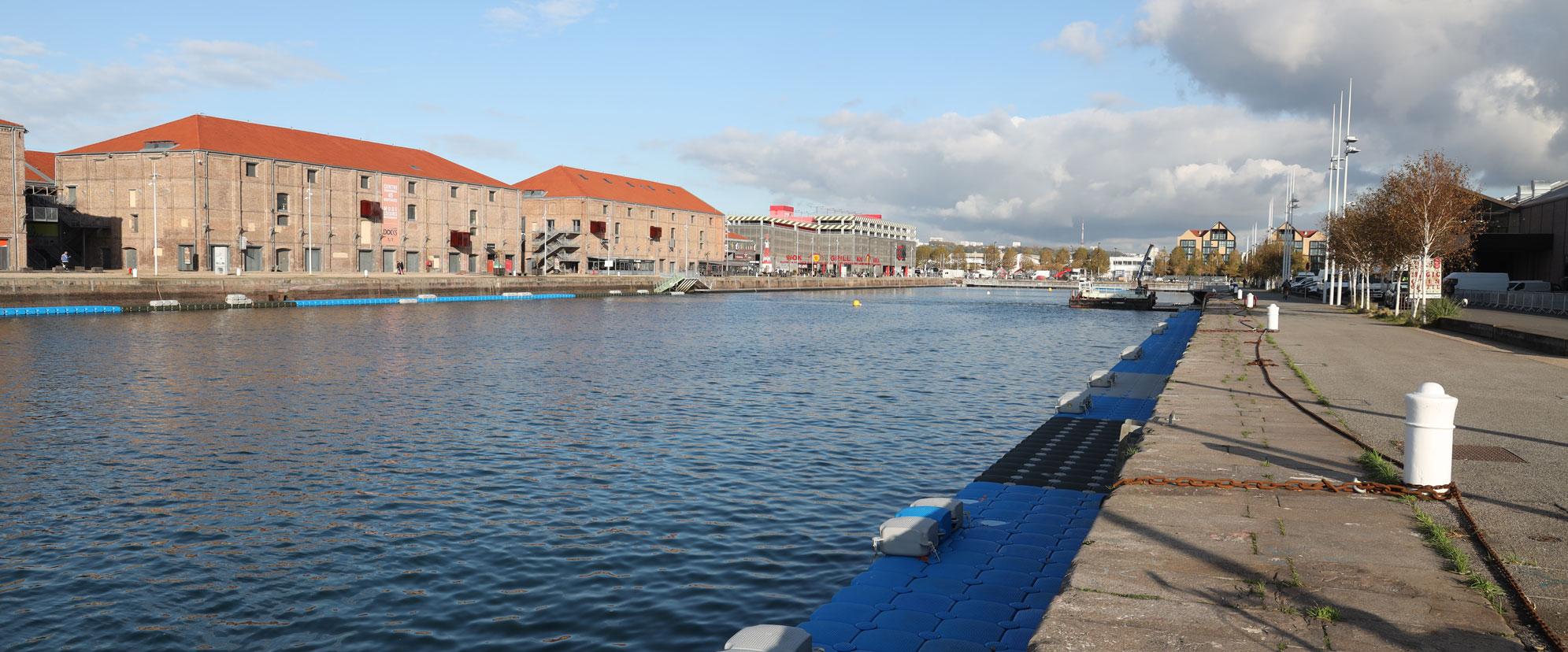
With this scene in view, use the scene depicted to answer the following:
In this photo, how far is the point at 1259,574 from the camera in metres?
6.82

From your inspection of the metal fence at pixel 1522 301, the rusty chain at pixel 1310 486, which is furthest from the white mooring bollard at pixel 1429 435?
the metal fence at pixel 1522 301

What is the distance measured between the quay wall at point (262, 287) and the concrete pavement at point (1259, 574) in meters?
64.2

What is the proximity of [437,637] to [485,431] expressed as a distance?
11514 mm

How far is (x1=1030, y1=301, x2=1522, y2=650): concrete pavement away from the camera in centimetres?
565

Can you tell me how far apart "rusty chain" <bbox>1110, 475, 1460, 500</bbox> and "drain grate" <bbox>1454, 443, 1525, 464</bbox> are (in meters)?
2.12

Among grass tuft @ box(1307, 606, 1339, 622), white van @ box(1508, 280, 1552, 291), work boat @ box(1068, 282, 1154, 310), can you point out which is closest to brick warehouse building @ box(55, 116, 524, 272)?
work boat @ box(1068, 282, 1154, 310)

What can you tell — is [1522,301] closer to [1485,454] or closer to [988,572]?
[1485,454]

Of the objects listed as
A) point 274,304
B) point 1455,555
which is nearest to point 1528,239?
point 1455,555

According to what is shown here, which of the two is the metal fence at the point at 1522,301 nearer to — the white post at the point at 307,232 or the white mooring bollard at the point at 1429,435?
the white mooring bollard at the point at 1429,435

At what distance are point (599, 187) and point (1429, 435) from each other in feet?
422

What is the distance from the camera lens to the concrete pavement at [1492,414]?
23.7 ft

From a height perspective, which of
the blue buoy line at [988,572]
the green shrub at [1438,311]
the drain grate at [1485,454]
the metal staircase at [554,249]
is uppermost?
the metal staircase at [554,249]

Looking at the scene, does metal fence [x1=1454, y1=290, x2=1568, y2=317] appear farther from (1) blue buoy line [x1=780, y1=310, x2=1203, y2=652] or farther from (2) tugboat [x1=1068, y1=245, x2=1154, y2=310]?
(1) blue buoy line [x1=780, y1=310, x2=1203, y2=652]

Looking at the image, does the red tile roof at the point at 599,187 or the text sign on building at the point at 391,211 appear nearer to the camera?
the text sign on building at the point at 391,211
